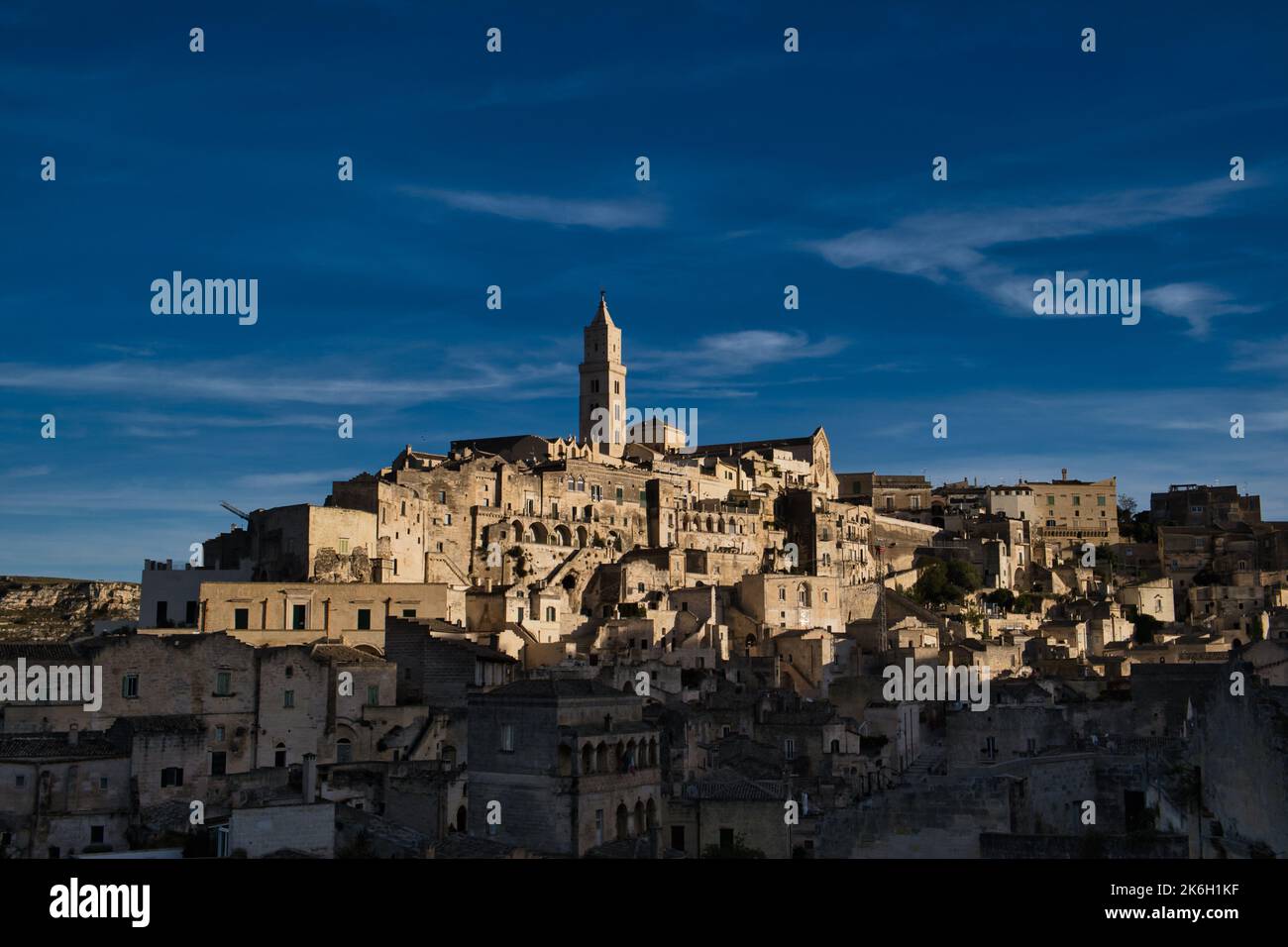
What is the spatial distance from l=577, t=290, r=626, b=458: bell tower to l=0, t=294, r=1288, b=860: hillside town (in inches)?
448

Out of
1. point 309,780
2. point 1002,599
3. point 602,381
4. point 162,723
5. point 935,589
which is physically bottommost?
point 309,780

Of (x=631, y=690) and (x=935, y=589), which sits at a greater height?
(x=935, y=589)

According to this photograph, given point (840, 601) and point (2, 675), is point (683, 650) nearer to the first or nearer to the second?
point (840, 601)

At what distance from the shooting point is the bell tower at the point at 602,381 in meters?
115

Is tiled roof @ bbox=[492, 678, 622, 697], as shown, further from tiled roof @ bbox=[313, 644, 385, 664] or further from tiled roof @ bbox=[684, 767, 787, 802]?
tiled roof @ bbox=[313, 644, 385, 664]

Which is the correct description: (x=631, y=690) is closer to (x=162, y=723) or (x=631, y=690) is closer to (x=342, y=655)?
(x=342, y=655)

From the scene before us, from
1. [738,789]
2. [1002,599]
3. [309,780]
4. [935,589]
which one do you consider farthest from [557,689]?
[1002,599]

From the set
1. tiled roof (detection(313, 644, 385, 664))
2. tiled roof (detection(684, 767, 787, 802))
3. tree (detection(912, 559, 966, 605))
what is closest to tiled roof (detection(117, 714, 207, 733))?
tiled roof (detection(313, 644, 385, 664))

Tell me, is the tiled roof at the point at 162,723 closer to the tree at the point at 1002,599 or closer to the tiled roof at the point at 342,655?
the tiled roof at the point at 342,655

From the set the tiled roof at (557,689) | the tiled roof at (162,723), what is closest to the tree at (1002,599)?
the tiled roof at (557,689)

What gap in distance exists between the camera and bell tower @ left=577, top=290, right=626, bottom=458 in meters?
115

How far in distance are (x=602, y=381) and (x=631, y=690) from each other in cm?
6863

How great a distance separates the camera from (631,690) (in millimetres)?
48594
